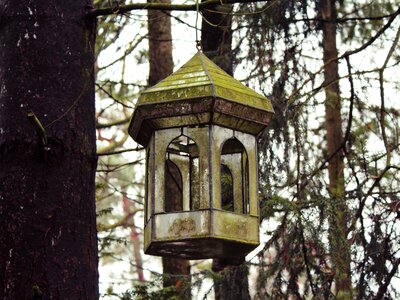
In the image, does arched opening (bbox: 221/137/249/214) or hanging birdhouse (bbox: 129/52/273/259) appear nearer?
hanging birdhouse (bbox: 129/52/273/259)

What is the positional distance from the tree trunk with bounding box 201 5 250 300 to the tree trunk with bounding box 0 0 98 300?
2434mm

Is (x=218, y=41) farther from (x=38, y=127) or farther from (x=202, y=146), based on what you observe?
(x=38, y=127)

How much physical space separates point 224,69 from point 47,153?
11.4 feet

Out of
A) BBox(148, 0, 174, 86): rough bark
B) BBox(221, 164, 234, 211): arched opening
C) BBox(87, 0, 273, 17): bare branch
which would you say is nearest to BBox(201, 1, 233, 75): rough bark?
BBox(148, 0, 174, 86): rough bark

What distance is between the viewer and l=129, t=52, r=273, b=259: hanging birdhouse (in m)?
3.26

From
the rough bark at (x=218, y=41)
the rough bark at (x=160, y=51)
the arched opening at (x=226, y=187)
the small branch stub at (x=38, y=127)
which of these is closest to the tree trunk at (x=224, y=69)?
the rough bark at (x=218, y=41)

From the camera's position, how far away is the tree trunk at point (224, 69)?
241 inches

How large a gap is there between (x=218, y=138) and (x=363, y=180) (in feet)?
8.80

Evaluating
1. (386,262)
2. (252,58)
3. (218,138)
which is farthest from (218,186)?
(252,58)

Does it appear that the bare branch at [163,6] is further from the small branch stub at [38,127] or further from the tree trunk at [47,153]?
the small branch stub at [38,127]

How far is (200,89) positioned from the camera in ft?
11.0

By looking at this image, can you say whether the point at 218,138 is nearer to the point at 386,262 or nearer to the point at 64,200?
the point at 64,200

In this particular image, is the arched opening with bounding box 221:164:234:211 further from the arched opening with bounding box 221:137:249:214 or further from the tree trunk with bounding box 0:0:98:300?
the tree trunk with bounding box 0:0:98:300

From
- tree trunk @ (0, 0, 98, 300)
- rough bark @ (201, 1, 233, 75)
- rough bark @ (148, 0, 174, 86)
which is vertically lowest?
tree trunk @ (0, 0, 98, 300)
